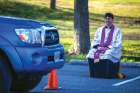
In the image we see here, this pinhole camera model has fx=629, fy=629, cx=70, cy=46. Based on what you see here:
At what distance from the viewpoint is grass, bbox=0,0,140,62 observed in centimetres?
3272

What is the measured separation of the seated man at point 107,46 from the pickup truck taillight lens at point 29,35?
172 inches

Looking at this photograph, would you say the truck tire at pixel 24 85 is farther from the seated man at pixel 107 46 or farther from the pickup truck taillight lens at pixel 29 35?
the seated man at pixel 107 46

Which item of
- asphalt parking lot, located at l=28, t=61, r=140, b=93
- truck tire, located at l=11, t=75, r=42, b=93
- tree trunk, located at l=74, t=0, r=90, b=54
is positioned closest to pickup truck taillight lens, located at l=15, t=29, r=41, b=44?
truck tire, located at l=11, t=75, r=42, b=93

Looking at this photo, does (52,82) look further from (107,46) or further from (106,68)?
(107,46)

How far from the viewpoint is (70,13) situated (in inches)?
1660

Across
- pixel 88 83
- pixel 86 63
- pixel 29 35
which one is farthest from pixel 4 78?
pixel 86 63

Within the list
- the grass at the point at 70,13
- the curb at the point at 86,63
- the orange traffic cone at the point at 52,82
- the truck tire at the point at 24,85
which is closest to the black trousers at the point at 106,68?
the orange traffic cone at the point at 52,82

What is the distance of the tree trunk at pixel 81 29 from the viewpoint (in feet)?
64.7

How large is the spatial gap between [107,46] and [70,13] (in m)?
28.2

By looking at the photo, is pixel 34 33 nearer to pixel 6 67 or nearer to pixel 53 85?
pixel 6 67

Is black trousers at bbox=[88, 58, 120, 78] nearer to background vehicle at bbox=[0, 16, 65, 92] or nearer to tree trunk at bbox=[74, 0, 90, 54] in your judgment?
background vehicle at bbox=[0, 16, 65, 92]

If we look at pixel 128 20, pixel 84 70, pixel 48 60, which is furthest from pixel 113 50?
pixel 128 20

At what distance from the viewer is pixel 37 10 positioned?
42.6 meters

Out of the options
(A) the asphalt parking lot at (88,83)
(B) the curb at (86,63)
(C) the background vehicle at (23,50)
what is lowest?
(B) the curb at (86,63)
